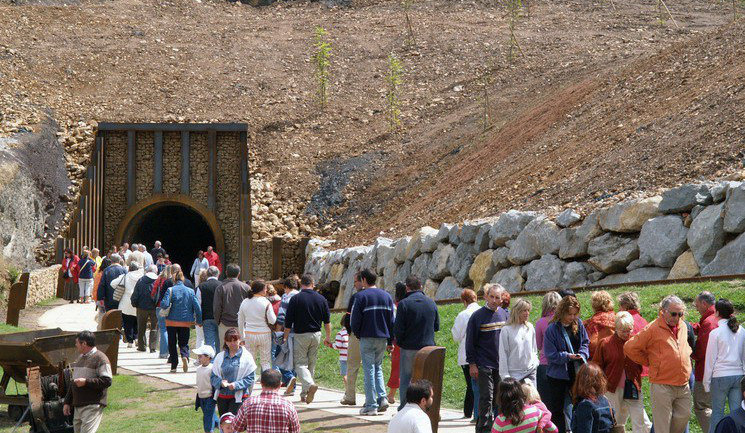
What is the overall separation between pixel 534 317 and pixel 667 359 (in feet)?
16.4

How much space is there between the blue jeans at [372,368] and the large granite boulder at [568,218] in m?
6.30

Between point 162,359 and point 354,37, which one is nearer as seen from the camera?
point 162,359

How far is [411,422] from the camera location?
24.2 ft

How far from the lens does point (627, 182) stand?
18.9 metres

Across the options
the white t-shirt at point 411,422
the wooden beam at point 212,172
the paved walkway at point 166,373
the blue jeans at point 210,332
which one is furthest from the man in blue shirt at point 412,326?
the wooden beam at point 212,172

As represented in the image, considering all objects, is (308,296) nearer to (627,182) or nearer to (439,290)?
(439,290)

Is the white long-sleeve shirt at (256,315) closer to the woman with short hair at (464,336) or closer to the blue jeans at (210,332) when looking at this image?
the blue jeans at (210,332)

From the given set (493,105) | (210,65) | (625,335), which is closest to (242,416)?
(625,335)

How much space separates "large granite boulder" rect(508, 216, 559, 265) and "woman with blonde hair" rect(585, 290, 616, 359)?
750 centimetres

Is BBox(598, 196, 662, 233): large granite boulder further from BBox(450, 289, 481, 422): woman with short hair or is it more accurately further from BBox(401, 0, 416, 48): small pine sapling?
BBox(401, 0, 416, 48): small pine sapling

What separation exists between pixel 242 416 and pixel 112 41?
3506 centimetres

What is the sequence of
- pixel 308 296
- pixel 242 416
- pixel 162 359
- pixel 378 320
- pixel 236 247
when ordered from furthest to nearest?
1. pixel 236 247
2. pixel 162 359
3. pixel 308 296
4. pixel 378 320
5. pixel 242 416

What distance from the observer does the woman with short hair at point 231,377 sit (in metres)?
9.86

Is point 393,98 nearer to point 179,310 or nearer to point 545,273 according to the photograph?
point 545,273
